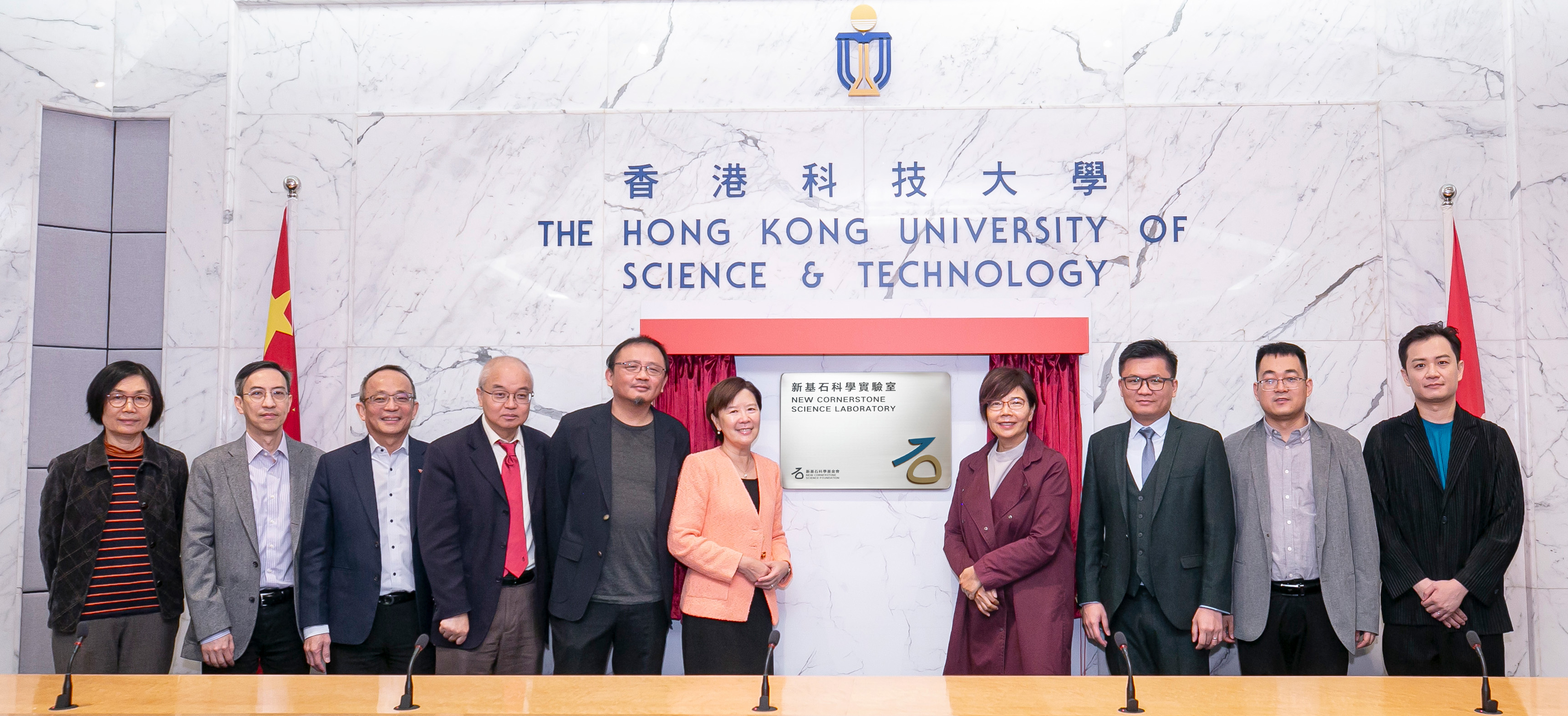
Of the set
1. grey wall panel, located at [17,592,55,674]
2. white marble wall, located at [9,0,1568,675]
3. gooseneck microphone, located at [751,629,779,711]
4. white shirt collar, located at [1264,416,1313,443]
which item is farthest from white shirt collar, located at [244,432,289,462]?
white shirt collar, located at [1264,416,1313,443]

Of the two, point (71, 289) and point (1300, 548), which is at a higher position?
point (71, 289)

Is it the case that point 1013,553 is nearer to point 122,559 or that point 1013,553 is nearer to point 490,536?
point 490,536

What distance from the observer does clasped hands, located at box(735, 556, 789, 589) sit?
11.7 feet

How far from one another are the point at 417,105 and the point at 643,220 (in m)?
1.18

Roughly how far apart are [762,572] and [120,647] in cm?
214

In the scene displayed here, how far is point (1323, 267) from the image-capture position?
4336 millimetres

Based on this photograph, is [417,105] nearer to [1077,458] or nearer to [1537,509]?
[1077,458]

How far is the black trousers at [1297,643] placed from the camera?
11.0ft

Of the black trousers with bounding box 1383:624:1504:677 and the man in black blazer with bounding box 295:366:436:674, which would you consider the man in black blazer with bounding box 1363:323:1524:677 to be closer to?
the black trousers with bounding box 1383:624:1504:677

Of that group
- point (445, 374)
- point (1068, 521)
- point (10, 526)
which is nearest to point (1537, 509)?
point (1068, 521)

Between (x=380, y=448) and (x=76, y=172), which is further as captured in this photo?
(x=76, y=172)

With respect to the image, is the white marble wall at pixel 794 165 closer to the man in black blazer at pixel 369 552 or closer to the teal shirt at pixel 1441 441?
the teal shirt at pixel 1441 441

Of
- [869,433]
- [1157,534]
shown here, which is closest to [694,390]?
[869,433]

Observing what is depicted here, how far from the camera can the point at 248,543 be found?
3.40 meters
